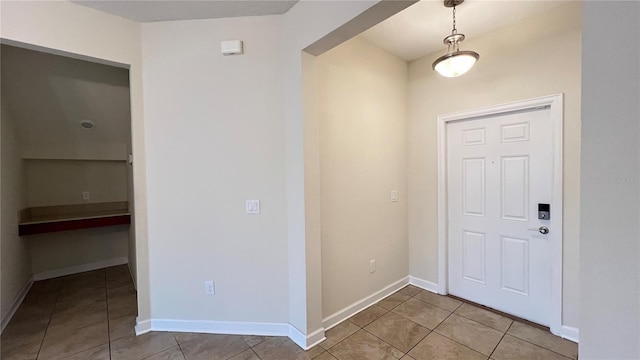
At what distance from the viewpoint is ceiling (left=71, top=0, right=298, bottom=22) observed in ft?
6.49

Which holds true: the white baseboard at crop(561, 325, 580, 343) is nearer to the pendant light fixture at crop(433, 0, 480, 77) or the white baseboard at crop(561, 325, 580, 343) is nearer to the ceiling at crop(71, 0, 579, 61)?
the pendant light fixture at crop(433, 0, 480, 77)

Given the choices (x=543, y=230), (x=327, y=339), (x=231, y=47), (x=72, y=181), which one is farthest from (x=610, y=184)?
(x=72, y=181)

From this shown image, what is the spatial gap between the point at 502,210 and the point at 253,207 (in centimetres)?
237

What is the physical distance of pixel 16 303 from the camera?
270 centimetres

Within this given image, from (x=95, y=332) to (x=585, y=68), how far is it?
11.8ft

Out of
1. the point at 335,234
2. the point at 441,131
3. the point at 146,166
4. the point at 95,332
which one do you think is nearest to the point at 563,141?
the point at 441,131

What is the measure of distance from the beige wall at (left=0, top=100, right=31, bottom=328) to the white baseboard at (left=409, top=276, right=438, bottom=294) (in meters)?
4.07

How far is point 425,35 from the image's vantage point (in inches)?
101

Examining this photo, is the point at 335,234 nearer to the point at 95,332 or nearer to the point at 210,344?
the point at 210,344

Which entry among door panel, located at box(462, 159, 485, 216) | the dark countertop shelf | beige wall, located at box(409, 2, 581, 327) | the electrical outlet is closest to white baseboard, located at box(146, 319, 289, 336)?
the electrical outlet

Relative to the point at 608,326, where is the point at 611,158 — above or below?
above

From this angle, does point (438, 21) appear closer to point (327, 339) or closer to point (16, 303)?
point (327, 339)

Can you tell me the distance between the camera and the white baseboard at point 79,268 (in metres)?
3.46

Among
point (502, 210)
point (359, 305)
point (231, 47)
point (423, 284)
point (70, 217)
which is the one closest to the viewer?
point (231, 47)
